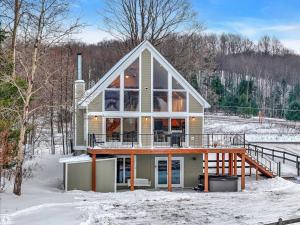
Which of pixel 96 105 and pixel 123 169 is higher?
pixel 96 105

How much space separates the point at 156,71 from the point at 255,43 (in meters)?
114

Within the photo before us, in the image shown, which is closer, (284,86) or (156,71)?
(156,71)

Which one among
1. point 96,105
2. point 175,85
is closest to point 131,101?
point 96,105

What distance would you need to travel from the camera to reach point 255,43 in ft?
441

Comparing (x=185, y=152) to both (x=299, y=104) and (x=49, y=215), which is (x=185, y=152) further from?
(x=299, y=104)

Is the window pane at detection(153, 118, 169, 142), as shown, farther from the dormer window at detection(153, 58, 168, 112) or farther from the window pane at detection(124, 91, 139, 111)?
the window pane at detection(124, 91, 139, 111)

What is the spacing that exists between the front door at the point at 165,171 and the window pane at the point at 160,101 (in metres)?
2.80

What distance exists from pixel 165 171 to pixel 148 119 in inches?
120

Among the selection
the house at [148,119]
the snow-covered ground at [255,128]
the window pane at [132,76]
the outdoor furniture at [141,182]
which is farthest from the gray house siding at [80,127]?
the snow-covered ground at [255,128]

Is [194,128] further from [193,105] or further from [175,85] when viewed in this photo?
[175,85]

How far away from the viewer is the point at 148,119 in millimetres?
25578

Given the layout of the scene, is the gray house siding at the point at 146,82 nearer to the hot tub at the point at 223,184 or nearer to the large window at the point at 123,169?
the large window at the point at 123,169

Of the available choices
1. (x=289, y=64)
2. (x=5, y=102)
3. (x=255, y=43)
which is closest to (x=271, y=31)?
(x=255, y=43)

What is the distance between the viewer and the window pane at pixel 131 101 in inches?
1003
